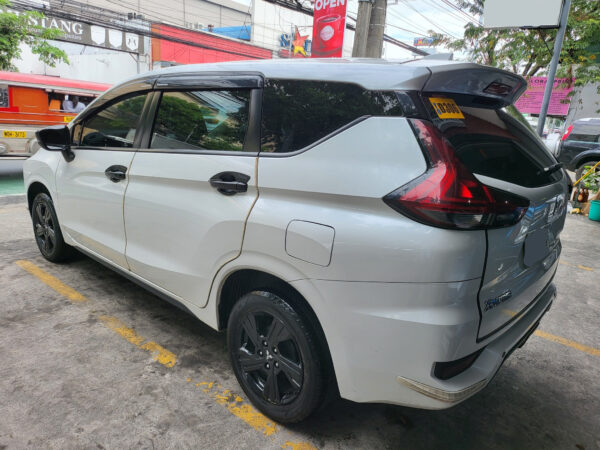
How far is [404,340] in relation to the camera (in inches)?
60.7

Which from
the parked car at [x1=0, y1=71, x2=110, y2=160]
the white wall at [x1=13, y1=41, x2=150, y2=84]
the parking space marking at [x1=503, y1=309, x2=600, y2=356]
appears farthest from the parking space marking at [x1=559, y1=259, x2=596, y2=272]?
the white wall at [x1=13, y1=41, x2=150, y2=84]

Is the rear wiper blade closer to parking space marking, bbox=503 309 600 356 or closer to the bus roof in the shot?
parking space marking, bbox=503 309 600 356

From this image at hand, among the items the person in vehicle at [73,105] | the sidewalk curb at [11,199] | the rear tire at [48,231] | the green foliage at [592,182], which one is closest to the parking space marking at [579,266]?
the green foliage at [592,182]

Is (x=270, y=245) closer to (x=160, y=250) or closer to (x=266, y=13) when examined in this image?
(x=160, y=250)

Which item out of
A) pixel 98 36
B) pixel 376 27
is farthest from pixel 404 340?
pixel 98 36

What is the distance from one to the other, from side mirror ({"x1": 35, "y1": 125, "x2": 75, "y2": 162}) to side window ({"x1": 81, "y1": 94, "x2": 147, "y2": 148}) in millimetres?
137

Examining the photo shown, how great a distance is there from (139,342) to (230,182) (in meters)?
1.41

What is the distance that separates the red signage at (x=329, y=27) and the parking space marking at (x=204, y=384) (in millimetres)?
8967

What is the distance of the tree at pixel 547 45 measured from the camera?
9.54 metres

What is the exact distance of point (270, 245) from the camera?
72.1 inches

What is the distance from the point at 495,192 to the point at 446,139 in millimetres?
276

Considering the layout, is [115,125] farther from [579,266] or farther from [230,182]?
[579,266]

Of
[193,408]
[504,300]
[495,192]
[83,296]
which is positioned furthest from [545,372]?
[83,296]

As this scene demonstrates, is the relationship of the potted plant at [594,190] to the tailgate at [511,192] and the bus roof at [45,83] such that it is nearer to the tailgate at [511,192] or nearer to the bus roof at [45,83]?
the tailgate at [511,192]
